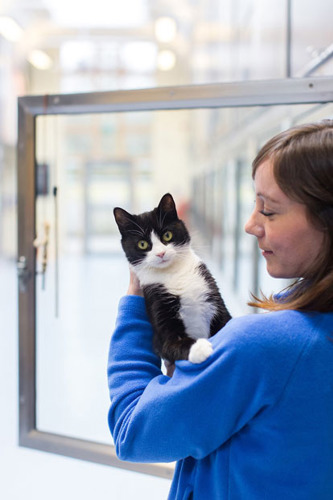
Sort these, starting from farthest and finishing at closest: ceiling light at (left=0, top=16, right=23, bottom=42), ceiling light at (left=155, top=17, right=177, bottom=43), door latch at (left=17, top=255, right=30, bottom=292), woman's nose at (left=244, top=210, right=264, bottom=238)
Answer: ceiling light at (left=155, top=17, right=177, bottom=43)
ceiling light at (left=0, top=16, right=23, bottom=42)
door latch at (left=17, top=255, right=30, bottom=292)
woman's nose at (left=244, top=210, right=264, bottom=238)

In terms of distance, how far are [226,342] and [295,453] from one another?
0.60ft

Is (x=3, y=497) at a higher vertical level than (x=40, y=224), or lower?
lower

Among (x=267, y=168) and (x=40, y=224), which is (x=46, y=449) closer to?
(x=40, y=224)

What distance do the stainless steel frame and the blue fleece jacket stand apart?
0.93 meters

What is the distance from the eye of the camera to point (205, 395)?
63 cm

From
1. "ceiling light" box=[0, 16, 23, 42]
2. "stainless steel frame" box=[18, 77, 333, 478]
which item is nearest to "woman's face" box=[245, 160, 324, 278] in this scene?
"stainless steel frame" box=[18, 77, 333, 478]

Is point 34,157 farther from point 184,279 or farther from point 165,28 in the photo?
point 165,28

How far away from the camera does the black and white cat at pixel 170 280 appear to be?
2.76 ft

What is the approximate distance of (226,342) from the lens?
63 cm

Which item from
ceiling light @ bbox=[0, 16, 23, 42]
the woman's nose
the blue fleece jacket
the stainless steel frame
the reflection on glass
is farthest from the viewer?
ceiling light @ bbox=[0, 16, 23, 42]

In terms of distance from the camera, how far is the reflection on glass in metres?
1.94

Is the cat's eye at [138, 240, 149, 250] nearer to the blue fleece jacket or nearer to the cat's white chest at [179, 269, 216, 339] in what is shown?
the cat's white chest at [179, 269, 216, 339]

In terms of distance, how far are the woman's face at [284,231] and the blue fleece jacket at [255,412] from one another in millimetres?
94

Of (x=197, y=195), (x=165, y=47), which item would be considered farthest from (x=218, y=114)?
(x=197, y=195)
